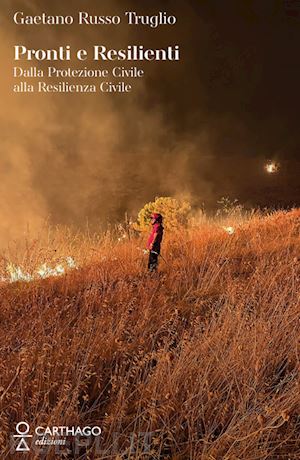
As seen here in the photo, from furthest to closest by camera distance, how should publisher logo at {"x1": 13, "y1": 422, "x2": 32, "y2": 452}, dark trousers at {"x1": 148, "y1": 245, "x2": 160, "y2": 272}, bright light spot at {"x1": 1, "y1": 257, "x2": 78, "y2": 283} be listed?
dark trousers at {"x1": 148, "y1": 245, "x2": 160, "y2": 272} < bright light spot at {"x1": 1, "y1": 257, "x2": 78, "y2": 283} < publisher logo at {"x1": 13, "y1": 422, "x2": 32, "y2": 452}

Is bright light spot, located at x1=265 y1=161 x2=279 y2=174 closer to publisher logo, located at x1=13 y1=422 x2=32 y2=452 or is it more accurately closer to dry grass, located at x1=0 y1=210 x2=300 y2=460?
dry grass, located at x1=0 y1=210 x2=300 y2=460

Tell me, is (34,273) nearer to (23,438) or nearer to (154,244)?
(154,244)

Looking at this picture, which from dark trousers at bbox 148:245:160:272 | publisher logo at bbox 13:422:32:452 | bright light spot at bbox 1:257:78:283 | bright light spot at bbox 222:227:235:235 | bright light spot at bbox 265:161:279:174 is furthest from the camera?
bright light spot at bbox 265:161:279:174

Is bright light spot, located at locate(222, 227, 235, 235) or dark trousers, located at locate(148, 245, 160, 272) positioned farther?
bright light spot, located at locate(222, 227, 235, 235)

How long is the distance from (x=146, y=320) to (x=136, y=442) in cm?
149

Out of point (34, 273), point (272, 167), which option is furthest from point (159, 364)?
point (272, 167)

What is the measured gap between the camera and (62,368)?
282 cm

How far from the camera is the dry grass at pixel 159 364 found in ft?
7.16

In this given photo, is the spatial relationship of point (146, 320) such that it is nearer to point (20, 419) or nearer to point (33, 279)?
point (20, 419)

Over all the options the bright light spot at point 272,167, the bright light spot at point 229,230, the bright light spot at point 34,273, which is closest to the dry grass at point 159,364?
the bright light spot at point 34,273

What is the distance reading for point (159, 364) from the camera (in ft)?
8.34

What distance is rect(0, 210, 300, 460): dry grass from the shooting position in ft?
7.16

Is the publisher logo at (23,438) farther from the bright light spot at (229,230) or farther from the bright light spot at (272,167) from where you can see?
the bright light spot at (272,167)

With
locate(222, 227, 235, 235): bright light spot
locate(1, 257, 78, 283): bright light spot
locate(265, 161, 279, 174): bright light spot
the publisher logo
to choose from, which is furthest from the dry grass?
locate(265, 161, 279, 174): bright light spot
